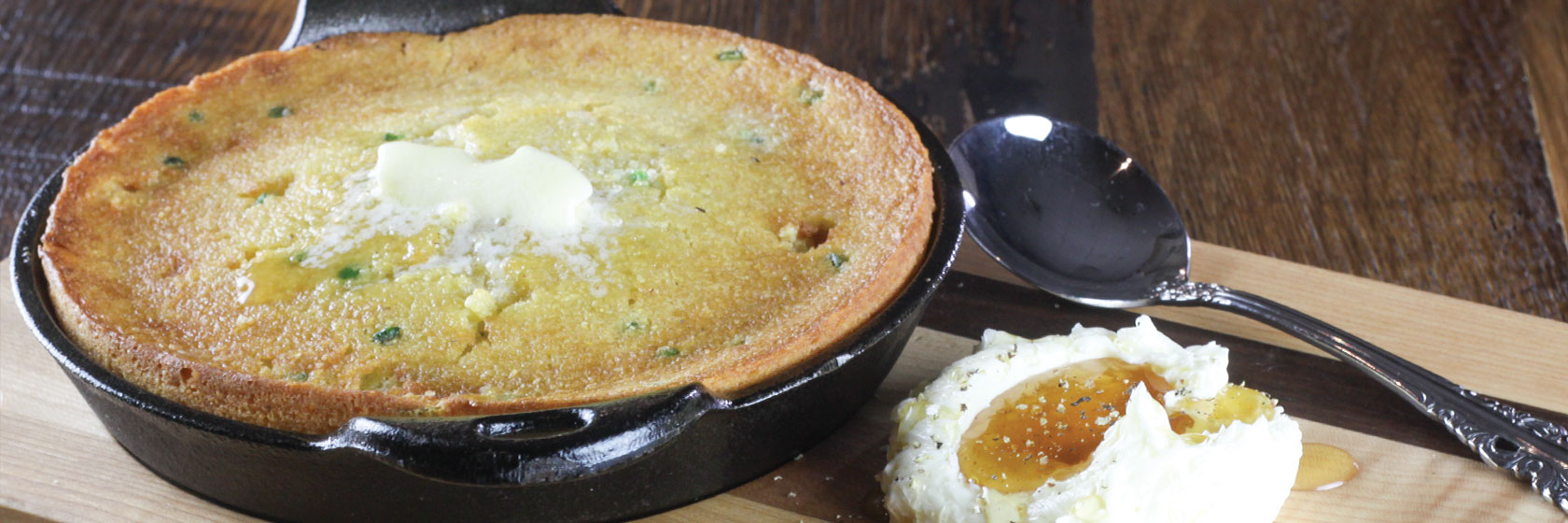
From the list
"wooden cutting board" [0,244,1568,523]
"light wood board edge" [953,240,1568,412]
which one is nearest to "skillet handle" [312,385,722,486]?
"wooden cutting board" [0,244,1568,523]

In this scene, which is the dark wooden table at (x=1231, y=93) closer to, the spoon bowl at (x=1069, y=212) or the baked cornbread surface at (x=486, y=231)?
the spoon bowl at (x=1069, y=212)

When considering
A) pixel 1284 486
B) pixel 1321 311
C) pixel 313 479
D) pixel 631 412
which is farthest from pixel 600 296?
pixel 1321 311

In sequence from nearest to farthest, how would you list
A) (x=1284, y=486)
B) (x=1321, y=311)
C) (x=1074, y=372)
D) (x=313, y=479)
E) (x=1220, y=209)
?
(x=313, y=479), (x=1284, y=486), (x=1074, y=372), (x=1321, y=311), (x=1220, y=209)

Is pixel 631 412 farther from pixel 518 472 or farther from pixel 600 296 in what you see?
pixel 600 296

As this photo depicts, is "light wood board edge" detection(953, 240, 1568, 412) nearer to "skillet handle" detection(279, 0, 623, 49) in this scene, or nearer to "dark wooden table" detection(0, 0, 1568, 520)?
"dark wooden table" detection(0, 0, 1568, 520)

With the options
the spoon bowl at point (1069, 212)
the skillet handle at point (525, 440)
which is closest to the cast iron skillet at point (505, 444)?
the skillet handle at point (525, 440)

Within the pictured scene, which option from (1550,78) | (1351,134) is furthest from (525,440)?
(1550,78)
